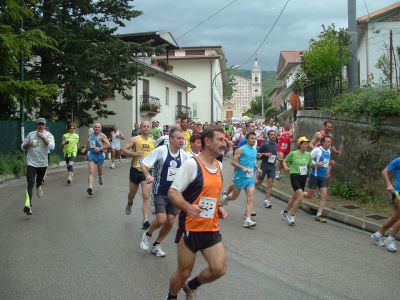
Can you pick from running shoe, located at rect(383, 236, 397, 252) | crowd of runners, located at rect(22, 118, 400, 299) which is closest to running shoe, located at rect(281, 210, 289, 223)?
crowd of runners, located at rect(22, 118, 400, 299)

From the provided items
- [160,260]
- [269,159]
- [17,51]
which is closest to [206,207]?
[160,260]

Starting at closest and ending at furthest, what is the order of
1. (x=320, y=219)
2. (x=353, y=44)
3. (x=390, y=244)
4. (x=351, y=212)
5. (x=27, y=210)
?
(x=390, y=244) → (x=27, y=210) → (x=320, y=219) → (x=351, y=212) → (x=353, y=44)

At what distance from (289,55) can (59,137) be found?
44755 millimetres

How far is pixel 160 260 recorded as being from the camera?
6.58 meters

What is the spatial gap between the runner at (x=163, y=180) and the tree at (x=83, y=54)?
58.4 ft

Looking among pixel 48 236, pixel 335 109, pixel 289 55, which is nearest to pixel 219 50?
pixel 289 55

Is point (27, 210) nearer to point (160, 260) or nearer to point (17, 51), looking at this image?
point (160, 260)

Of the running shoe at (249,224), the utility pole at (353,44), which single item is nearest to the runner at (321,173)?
the running shoe at (249,224)

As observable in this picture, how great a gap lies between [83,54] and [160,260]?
19486mm

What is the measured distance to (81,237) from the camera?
25.8ft

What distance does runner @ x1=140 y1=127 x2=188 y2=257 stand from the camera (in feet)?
Result: 22.2

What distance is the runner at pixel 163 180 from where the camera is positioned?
676 cm

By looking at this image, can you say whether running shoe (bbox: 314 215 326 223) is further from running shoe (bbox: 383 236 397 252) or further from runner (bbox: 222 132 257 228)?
running shoe (bbox: 383 236 397 252)

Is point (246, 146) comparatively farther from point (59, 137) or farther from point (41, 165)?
point (59, 137)
